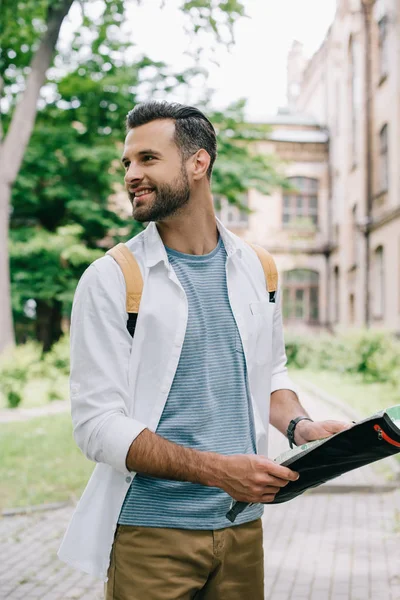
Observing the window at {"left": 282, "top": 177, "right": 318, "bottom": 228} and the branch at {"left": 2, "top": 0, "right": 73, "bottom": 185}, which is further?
the window at {"left": 282, "top": 177, "right": 318, "bottom": 228}

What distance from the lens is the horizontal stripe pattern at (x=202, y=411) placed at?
2229 mm

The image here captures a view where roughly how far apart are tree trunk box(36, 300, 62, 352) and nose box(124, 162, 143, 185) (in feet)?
80.2

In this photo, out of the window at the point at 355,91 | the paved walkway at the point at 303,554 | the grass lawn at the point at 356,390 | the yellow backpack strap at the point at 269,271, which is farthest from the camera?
the window at the point at 355,91

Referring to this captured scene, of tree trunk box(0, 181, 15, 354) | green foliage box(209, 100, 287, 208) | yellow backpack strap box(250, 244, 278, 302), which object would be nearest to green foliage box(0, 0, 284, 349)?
green foliage box(209, 100, 287, 208)

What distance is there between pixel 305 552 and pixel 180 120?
5034 millimetres

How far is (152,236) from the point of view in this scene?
2406 millimetres

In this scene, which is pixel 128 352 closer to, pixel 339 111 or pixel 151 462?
pixel 151 462

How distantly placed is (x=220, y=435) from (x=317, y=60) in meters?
41.1

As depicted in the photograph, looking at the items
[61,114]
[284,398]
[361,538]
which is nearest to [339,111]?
[61,114]

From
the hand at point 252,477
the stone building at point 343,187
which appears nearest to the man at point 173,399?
the hand at point 252,477

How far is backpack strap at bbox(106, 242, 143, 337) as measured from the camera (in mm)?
2199

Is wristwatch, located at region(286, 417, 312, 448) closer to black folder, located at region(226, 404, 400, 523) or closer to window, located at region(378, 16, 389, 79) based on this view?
black folder, located at region(226, 404, 400, 523)

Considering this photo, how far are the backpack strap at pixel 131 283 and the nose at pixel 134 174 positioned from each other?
0.22m

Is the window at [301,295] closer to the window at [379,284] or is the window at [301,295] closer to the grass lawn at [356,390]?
the window at [379,284]
